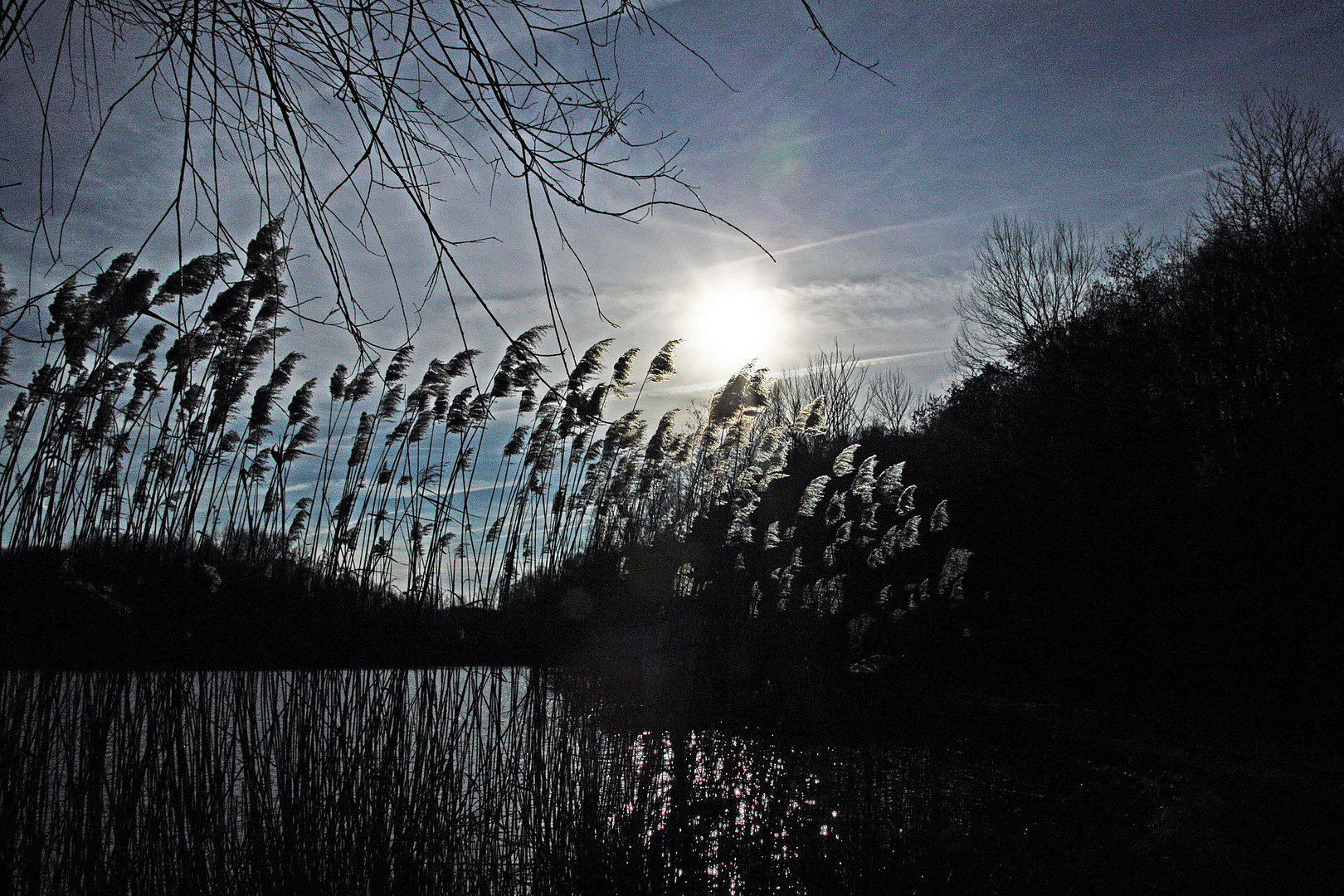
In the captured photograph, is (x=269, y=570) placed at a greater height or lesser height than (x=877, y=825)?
greater

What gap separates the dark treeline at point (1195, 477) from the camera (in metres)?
8.99

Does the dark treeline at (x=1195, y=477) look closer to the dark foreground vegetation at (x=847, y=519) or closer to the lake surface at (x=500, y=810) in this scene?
the dark foreground vegetation at (x=847, y=519)

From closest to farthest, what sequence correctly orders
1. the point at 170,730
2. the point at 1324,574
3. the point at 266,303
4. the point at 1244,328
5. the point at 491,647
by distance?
1. the point at 170,730
2. the point at 266,303
3. the point at 491,647
4. the point at 1324,574
5. the point at 1244,328

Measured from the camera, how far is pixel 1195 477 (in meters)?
10.8

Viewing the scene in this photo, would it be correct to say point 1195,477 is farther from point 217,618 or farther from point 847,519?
point 217,618

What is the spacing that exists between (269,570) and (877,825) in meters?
2.78

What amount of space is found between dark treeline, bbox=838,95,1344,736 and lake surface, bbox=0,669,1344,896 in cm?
498

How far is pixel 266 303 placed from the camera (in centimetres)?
262

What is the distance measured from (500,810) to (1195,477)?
11065 mm

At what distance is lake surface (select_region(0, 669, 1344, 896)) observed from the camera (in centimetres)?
231

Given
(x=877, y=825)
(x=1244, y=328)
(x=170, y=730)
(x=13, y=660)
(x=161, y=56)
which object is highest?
(x=1244, y=328)

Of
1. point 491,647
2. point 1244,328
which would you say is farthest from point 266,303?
point 1244,328

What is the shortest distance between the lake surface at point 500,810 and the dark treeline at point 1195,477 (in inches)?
196

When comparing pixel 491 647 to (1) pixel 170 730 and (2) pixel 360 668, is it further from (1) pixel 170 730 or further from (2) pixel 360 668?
(1) pixel 170 730
